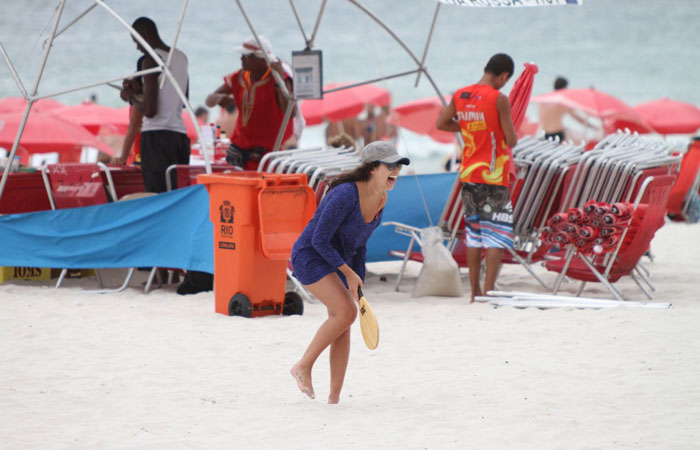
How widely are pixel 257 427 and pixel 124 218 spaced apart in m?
3.58

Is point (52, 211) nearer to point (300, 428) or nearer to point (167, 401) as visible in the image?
point (167, 401)

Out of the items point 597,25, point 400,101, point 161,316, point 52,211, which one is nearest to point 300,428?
point 161,316

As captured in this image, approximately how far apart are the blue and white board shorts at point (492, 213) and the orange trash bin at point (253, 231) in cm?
130

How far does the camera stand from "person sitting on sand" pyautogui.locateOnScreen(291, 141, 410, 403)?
3.93 metres

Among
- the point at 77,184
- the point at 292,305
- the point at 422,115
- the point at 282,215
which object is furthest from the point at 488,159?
the point at 422,115

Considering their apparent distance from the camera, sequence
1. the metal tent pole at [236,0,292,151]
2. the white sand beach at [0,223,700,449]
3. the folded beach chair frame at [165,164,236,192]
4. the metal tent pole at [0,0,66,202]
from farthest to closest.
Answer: the metal tent pole at [236,0,292,151] → the folded beach chair frame at [165,164,236,192] → the metal tent pole at [0,0,66,202] → the white sand beach at [0,223,700,449]

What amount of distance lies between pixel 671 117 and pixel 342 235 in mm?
12658

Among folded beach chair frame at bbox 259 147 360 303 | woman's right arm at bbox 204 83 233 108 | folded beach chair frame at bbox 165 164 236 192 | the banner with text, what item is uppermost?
the banner with text

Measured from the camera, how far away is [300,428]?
12.6 feet

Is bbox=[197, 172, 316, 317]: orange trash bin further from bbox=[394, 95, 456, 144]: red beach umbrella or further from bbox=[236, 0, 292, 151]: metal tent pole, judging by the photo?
bbox=[394, 95, 456, 144]: red beach umbrella

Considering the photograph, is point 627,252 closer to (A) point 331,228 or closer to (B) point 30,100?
(A) point 331,228

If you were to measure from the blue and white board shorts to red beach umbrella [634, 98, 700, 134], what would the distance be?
30.7ft

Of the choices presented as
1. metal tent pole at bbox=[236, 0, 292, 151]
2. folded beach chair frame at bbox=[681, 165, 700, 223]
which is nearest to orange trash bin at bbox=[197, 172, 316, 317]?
metal tent pole at bbox=[236, 0, 292, 151]

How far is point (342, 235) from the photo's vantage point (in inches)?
158
